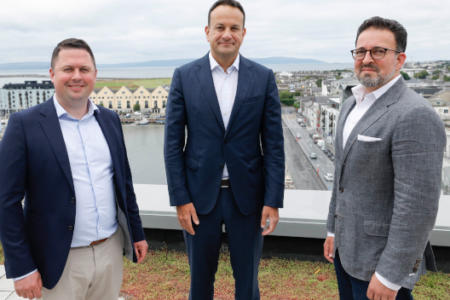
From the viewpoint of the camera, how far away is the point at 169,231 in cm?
329

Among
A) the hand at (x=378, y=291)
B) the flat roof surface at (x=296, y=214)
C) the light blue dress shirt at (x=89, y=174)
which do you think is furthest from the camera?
the flat roof surface at (x=296, y=214)

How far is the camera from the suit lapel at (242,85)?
6.05ft

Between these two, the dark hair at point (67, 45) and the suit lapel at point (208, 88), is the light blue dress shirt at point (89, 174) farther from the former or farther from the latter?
the suit lapel at point (208, 88)

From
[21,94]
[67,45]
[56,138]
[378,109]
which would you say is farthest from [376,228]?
[21,94]

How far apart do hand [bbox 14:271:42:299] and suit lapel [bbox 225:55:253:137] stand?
1.08 meters

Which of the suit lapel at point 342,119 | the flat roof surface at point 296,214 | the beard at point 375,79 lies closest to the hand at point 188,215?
the suit lapel at point 342,119

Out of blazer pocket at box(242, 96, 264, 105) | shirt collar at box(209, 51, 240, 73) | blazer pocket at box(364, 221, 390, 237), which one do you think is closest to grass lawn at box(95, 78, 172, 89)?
shirt collar at box(209, 51, 240, 73)

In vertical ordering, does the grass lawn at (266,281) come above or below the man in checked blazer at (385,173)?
A: below

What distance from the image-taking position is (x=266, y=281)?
2.81 meters

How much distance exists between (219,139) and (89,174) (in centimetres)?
64

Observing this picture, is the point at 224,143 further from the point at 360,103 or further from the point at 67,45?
the point at 67,45

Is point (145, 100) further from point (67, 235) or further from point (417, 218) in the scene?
point (417, 218)

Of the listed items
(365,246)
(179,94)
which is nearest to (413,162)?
(365,246)

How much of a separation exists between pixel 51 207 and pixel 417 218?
1459 mm
